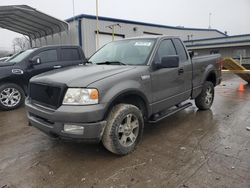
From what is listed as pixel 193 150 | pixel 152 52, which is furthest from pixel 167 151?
pixel 152 52

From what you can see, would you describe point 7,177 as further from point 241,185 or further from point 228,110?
point 228,110

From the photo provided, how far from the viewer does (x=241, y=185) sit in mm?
2994

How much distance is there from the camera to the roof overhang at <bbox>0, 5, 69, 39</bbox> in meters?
14.6

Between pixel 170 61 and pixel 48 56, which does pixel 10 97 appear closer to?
pixel 48 56

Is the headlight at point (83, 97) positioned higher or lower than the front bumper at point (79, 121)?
higher

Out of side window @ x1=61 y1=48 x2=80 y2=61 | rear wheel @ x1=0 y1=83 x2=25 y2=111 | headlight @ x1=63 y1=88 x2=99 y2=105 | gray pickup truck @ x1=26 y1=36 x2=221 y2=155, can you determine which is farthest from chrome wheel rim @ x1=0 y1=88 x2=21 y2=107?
headlight @ x1=63 y1=88 x2=99 y2=105

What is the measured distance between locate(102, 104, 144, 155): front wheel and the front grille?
78 centimetres

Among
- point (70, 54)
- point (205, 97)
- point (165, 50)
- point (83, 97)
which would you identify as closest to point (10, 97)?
point (70, 54)

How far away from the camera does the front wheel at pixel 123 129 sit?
11.8ft

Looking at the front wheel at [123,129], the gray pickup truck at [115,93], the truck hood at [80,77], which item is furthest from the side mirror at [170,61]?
the front wheel at [123,129]

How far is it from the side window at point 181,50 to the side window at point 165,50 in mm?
183

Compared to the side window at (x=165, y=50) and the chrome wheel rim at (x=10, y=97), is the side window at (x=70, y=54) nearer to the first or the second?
the chrome wheel rim at (x=10, y=97)

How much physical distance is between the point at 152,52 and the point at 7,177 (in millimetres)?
3040

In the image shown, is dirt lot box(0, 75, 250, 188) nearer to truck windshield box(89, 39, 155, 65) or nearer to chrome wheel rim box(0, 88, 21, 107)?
truck windshield box(89, 39, 155, 65)
